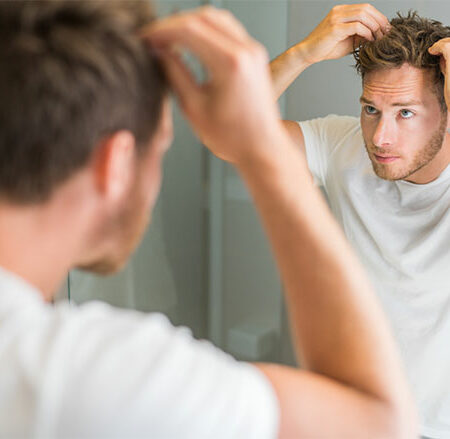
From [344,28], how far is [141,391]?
130cm

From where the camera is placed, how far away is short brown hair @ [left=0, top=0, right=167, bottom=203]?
51 cm

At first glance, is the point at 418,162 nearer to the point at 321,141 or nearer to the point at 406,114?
the point at 406,114

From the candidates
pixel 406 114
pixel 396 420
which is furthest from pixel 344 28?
pixel 396 420

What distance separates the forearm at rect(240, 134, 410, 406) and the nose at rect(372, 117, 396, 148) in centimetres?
96

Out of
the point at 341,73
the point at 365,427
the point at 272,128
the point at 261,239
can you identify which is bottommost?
the point at 261,239

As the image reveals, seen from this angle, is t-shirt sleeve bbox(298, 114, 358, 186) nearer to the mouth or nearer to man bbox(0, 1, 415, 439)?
the mouth

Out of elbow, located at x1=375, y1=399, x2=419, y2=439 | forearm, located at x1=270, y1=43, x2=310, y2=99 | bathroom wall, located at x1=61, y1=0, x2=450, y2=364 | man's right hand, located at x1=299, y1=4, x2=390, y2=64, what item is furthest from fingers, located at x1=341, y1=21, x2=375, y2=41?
elbow, located at x1=375, y1=399, x2=419, y2=439

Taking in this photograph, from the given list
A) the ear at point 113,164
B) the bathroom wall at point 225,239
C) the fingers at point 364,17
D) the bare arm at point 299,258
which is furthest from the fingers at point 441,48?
the ear at point 113,164

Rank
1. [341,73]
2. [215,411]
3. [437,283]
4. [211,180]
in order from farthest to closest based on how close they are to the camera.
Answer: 1. [211,180]
2. [341,73]
3. [437,283]
4. [215,411]

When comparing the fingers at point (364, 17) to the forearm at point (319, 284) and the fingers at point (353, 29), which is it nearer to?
the fingers at point (353, 29)

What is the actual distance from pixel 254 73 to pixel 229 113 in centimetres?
5

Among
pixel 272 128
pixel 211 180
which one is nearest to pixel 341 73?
pixel 211 180

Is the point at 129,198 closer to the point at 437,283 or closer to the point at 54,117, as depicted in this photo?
the point at 54,117

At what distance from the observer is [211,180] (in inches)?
84.0
